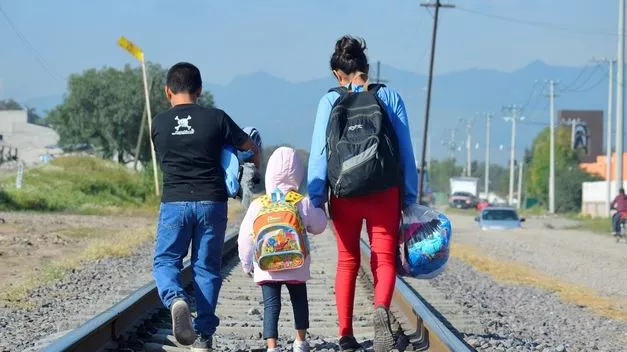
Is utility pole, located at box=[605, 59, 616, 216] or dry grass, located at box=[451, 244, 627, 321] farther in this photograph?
utility pole, located at box=[605, 59, 616, 216]

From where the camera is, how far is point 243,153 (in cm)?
688

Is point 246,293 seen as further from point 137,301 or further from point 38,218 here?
point 38,218

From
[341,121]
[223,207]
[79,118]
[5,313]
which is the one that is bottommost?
[5,313]

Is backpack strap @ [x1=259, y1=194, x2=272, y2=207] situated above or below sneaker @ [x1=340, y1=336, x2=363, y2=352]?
above

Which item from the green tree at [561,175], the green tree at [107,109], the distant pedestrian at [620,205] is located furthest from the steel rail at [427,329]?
the green tree at [561,175]

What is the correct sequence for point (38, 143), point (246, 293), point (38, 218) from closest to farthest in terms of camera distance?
1. point (246, 293)
2. point (38, 218)
3. point (38, 143)

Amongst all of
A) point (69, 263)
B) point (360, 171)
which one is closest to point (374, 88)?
point (360, 171)

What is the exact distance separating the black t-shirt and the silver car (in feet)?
113

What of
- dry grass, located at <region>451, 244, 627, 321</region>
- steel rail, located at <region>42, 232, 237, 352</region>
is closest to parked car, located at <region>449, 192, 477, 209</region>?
dry grass, located at <region>451, 244, 627, 321</region>

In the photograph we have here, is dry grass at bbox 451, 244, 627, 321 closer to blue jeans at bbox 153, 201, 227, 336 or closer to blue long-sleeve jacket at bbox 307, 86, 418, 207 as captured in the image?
blue long-sleeve jacket at bbox 307, 86, 418, 207

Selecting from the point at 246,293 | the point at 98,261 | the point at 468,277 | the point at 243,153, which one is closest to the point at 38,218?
the point at 98,261

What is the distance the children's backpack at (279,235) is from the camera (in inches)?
258

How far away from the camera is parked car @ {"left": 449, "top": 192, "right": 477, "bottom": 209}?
→ 321 feet

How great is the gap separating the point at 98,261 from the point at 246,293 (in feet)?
16.1
